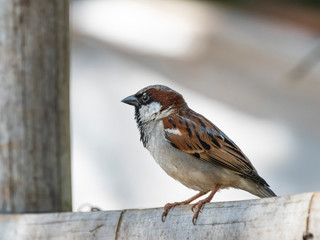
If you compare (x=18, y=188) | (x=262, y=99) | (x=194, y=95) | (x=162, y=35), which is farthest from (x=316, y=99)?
(x=18, y=188)

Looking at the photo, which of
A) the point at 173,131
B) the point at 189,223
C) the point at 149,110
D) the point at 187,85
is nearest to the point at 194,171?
the point at 173,131

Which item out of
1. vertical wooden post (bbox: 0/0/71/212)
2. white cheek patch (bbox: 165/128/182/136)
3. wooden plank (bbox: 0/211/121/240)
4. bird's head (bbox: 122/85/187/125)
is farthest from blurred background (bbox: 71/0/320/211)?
wooden plank (bbox: 0/211/121/240)

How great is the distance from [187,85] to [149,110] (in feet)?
6.97

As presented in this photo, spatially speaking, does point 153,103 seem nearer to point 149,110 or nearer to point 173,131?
point 149,110

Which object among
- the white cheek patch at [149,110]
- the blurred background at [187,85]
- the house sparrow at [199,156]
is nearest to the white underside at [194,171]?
the house sparrow at [199,156]

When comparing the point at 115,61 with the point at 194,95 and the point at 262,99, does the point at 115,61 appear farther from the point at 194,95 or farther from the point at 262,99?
the point at 262,99

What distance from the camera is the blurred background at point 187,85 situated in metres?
4.12

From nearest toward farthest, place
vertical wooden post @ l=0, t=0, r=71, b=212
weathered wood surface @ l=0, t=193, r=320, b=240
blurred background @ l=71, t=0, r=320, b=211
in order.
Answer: weathered wood surface @ l=0, t=193, r=320, b=240 → vertical wooden post @ l=0, t=0, r=71, b=212 → blurred background @ l=71, t=0, r=320, b=211

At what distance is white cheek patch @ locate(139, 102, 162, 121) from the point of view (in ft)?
7.45

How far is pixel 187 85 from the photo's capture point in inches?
173

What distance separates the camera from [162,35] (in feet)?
14.7

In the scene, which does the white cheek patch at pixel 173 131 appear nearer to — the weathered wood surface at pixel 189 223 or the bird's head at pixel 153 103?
the bird's head at pixel 153 103

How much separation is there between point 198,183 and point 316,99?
2405 millimetres

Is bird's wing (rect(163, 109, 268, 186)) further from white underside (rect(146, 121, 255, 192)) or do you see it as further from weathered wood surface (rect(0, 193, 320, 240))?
weathered wood surface (rect(0, 193, 320, 240))
